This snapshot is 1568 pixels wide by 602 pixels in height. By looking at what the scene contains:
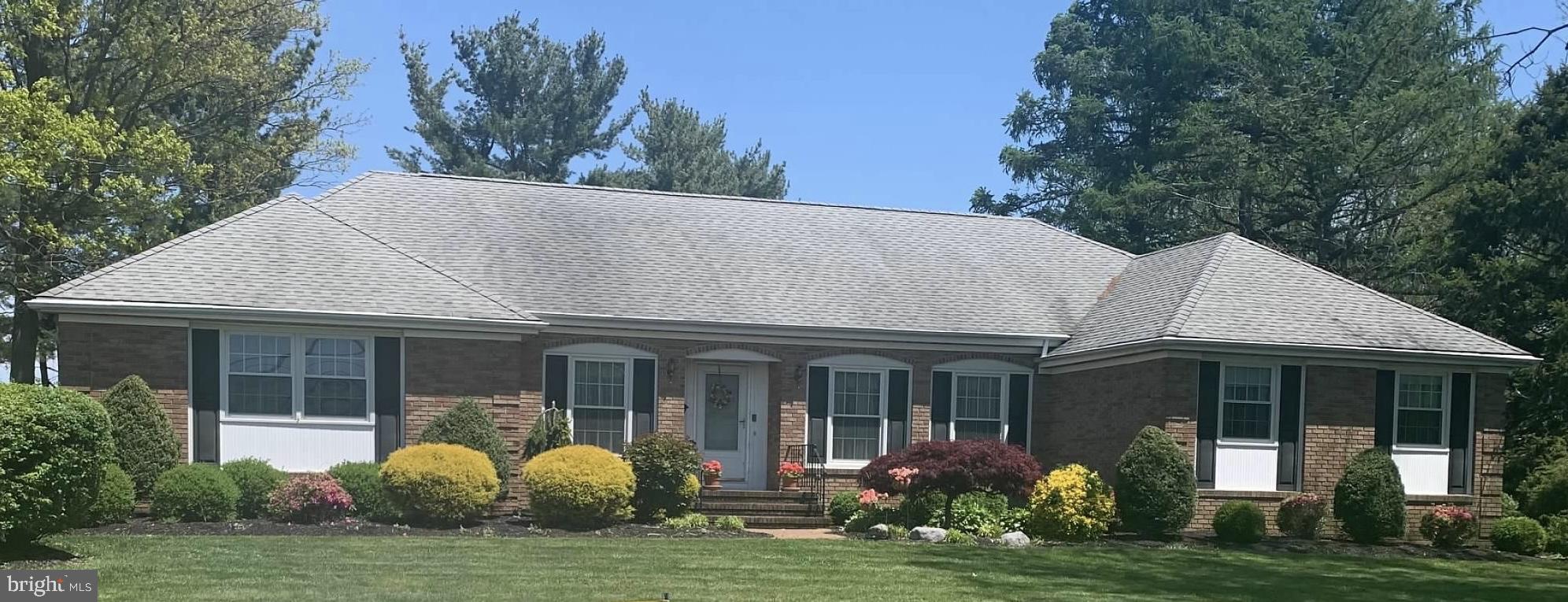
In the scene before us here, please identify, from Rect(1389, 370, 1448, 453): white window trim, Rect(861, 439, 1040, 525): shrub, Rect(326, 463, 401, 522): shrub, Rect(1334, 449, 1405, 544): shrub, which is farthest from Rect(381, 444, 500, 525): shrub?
Rect(1389, 370, 1448, 453): white window trim

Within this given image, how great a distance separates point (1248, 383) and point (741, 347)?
7.78 meters

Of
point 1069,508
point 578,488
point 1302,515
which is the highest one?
point 578,488

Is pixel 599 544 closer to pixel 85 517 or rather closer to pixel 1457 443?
pixel 85 517

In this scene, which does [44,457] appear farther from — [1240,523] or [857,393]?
[1240,523]

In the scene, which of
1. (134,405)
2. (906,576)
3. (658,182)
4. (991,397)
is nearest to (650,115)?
(658,182)

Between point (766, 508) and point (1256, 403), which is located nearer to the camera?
point (1256, 403)

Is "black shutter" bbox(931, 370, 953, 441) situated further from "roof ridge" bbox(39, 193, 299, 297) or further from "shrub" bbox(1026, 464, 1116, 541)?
"roof ridge" bbox(39, 193, 299, 297)

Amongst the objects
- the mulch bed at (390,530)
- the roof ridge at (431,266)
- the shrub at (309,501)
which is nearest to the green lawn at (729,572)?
the mulch bed at (390,530)

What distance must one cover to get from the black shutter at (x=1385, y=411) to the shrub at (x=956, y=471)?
5.95 m

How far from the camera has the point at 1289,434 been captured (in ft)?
67.4

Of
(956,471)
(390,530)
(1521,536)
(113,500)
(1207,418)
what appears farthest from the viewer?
(1207,418)

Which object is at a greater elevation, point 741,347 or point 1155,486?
point 741,347

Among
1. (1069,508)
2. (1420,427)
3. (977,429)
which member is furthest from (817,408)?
(1420,427)

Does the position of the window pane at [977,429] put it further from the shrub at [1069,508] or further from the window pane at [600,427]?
the window pane at [600,427]
